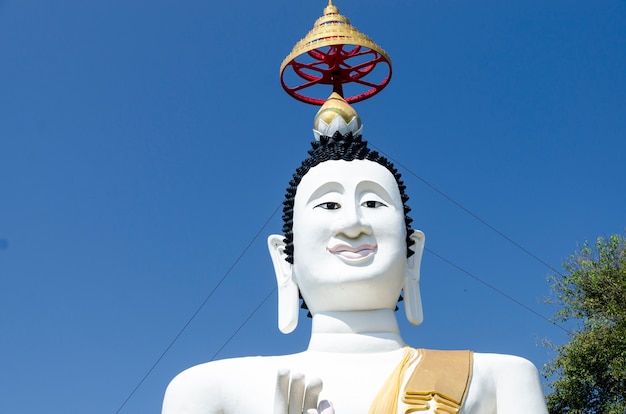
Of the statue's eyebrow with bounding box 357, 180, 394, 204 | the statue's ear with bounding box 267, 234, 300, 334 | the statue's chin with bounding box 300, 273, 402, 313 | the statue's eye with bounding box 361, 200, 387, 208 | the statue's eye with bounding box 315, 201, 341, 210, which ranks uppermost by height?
the statue's eyebrow with bounding box 357, 180, 394, 204

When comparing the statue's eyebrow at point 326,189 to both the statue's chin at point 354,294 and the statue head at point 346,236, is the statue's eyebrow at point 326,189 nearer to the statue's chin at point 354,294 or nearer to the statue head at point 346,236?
the statue head at point 346,236

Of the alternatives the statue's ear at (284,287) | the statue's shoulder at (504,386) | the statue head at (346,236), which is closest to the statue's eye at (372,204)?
the statue head at (346,236)

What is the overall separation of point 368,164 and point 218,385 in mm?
2218

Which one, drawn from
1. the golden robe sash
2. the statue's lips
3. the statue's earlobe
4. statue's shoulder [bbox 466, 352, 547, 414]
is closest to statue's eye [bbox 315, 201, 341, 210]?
the statue's lips

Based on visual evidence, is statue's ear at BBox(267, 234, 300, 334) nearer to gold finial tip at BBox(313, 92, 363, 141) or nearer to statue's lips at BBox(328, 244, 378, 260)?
statue's lips at BBox(328, 244, 378, 260)

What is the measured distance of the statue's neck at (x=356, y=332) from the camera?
804 cm

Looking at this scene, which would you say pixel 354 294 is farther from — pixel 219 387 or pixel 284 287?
pixel 219 387

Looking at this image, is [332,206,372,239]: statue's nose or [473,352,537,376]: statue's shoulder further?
[332,206,372,239]: statue's nose

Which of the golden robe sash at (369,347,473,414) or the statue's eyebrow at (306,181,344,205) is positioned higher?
the statue's eyebrow at (306,181,344,205)

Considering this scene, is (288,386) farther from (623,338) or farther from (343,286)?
(623,338)

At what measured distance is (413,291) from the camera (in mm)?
8719

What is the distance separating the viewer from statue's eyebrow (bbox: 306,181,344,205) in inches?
329

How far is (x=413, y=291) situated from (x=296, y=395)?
2062 mm

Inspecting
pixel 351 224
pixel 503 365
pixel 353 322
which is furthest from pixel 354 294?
pixel 503 365
